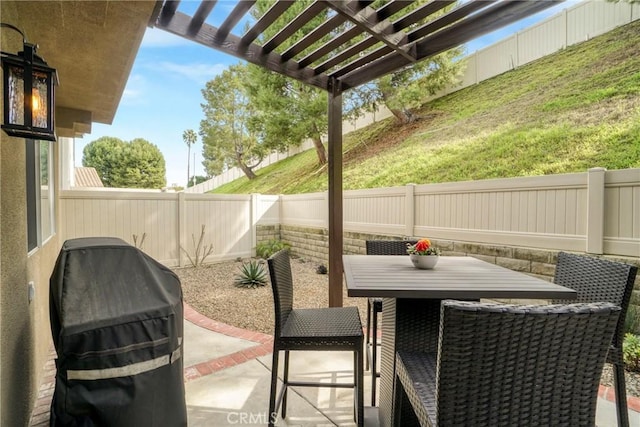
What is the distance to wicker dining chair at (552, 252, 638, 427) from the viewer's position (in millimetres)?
1723

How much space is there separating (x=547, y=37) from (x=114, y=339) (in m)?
10.9

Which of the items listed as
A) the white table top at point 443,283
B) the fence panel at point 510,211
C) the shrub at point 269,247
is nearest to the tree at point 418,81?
the shrub at point 269,247

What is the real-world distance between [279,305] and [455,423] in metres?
1.08

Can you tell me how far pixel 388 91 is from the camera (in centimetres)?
1019

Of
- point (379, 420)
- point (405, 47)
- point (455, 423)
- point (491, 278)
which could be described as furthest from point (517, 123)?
point (455, 423)

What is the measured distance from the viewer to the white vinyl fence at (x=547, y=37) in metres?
7.25

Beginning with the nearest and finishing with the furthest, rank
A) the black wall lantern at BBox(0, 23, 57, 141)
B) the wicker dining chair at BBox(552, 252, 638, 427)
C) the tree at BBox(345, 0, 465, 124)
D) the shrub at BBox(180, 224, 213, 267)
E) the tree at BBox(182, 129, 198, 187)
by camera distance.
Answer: the black wall lantern at BBox(0, 23, 57, 141), the wicker dining chair at BBox(552, 252, 638, 427), the shrub at BBox(180, 224, 213, 267), the tree at BBox(345, 0, 465, 124), the tree at BBox(182, 129, 198, 187)

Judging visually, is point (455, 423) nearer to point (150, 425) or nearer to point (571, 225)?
point (150, 425)

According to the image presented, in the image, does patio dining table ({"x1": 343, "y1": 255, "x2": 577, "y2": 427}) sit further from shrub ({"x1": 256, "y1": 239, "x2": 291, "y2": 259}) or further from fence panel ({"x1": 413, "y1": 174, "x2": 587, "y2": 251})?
shrub ({"x1": 256, "y1": 239, "x2": 291, "y2": 259})

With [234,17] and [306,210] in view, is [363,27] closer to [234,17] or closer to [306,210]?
[234,17]

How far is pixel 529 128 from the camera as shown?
6.31 m

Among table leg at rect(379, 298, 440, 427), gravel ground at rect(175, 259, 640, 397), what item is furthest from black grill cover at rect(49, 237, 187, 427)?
gravel ground at rect(175, 259, 640, 397)

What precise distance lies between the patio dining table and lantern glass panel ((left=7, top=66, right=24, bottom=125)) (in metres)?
1.66

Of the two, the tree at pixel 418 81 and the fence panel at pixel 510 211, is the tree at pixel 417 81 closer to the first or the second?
the tree at pixel 418 81
